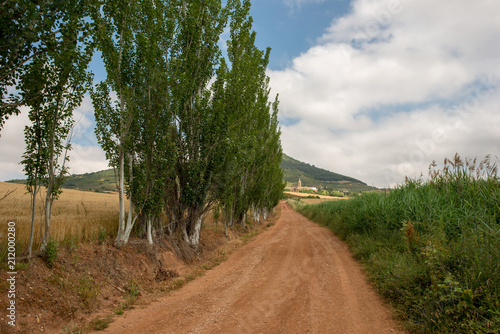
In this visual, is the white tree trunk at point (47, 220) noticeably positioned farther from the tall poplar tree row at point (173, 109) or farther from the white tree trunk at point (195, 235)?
the white tree trunk at point (195, 235)

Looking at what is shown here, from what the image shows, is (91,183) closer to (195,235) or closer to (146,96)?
(195,235)

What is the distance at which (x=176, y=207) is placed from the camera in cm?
1019

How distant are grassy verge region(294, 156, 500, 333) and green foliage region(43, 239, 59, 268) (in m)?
7.06

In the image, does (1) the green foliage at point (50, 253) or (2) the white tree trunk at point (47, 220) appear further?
(2) the white tree trunk at point (47, 220)

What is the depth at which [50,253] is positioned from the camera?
212 inches

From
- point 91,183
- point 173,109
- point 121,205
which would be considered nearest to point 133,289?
point 121,205

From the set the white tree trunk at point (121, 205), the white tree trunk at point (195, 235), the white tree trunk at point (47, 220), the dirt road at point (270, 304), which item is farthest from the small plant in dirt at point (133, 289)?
the white tree trunk at point (195, 235)

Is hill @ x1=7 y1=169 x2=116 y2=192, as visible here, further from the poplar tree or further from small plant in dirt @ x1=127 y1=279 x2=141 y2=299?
small plant in dirt @ x1=127 y1=279 x2=141 y2=299

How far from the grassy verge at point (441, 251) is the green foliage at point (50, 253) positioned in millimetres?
7057

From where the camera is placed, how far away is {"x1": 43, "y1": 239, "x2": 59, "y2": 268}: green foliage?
537cm

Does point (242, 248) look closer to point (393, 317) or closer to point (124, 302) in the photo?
point (124, 302)

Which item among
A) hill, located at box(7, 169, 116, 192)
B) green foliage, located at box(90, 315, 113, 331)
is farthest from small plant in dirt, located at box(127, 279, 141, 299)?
hill, located at box(7, 169, 116, 192)

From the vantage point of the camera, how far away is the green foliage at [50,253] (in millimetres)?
5371

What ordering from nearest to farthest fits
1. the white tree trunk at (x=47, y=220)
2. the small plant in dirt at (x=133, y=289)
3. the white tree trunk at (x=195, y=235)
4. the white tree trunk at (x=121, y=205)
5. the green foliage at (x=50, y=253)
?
the green foliage at (x=50, y=253) < the white tree trunk at (x=47, y=220) < the small plant in dirt at (x=133, y=289) < the white tree trunk at (x=121, y=205) < the white tree trunk at (x=195, y=235)
